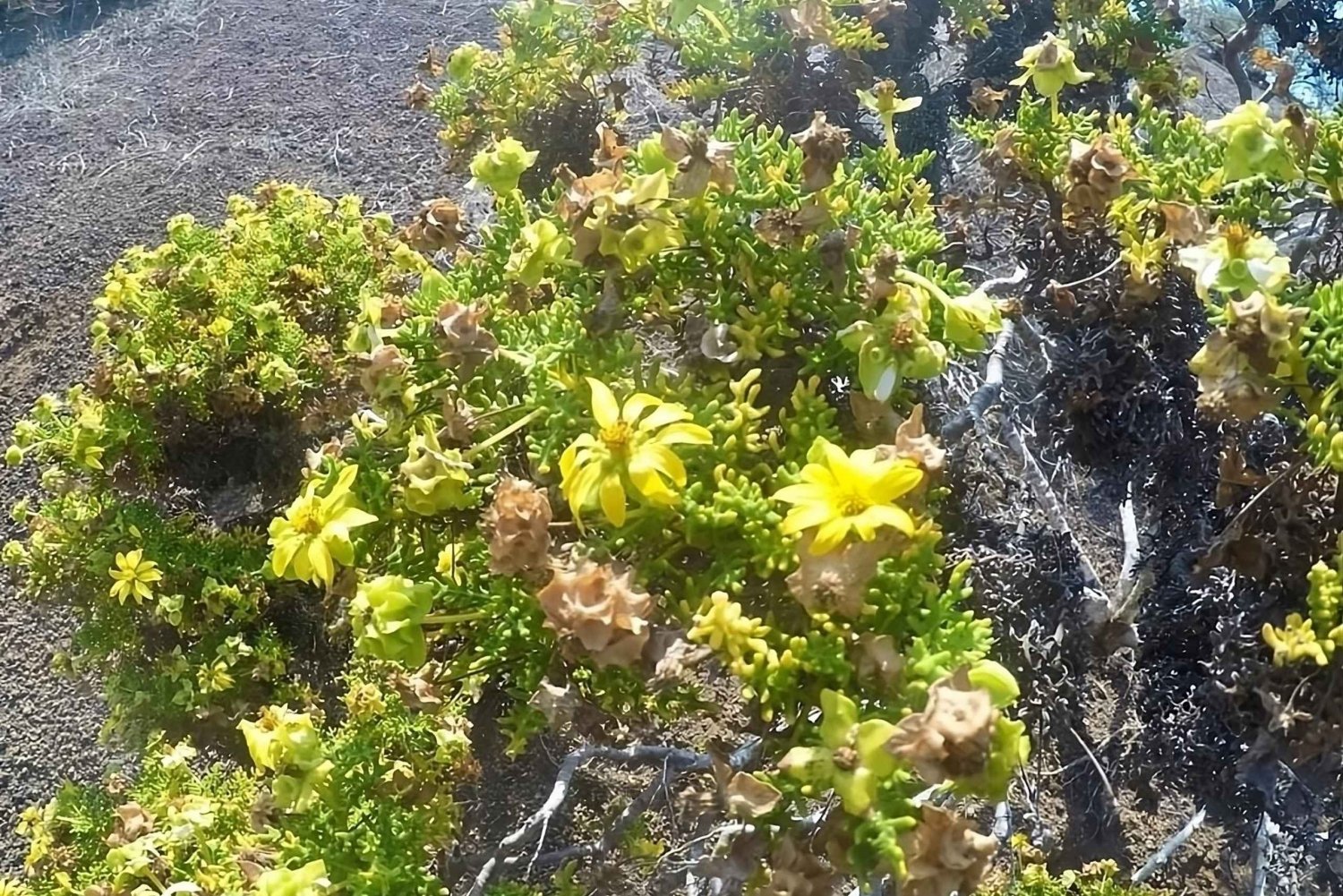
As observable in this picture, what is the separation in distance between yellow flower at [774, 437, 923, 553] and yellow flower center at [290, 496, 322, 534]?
53 cm

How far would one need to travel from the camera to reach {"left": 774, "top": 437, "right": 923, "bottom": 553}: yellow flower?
0.97 m

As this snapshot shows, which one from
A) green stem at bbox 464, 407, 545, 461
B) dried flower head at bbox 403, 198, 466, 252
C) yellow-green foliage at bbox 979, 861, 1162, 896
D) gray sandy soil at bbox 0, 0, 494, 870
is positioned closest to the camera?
green stem at bbox 464, 407, 545, 461

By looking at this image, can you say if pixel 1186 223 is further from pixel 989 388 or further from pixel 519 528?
pixel 519 528

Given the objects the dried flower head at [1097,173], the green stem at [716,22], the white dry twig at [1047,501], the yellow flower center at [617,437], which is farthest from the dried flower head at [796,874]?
the green stem at [716,22]

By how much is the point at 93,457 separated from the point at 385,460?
1.02 m

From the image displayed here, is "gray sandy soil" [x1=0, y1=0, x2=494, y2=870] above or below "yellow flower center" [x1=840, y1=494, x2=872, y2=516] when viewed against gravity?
below

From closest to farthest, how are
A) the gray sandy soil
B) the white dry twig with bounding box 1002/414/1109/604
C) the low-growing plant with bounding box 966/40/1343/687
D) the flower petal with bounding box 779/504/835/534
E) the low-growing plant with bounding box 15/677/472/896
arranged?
the flower petal with bounding box 779/504/835/534, the low-growing plant with bounding box 966/40/1343/687, the low-growing plant with bounding box 15/677/472/896, the white dry twig with bounding box 1002/414/1109/604, the gray sandy soil

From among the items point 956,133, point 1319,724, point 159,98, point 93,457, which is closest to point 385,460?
point 93,457

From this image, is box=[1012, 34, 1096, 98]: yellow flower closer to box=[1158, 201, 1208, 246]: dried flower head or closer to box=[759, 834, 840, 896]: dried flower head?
box=[1158, 201, 1208, 246]: dried flower head

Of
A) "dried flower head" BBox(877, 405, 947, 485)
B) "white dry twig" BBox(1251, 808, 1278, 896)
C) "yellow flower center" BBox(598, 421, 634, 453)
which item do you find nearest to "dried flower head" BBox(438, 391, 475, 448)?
"yellow flower center" BBox(598, 421, 634, 453)

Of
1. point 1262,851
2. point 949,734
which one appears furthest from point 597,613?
point 1262,851

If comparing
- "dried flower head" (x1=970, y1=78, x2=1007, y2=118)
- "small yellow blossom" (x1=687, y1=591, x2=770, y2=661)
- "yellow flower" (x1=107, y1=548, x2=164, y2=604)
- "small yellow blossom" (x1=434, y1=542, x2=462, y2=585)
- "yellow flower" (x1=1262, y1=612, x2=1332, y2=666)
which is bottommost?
"yellow flower" (x1=107, y1=548, x2=164, y2=604)

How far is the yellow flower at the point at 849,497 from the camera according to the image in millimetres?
971

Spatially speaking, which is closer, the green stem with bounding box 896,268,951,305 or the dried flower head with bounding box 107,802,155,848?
the green stem with bounding box 896,268,951,305
